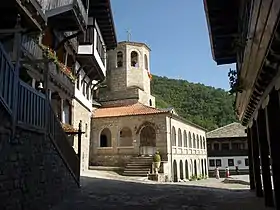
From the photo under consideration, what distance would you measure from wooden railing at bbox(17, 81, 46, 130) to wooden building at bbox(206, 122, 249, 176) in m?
38.6

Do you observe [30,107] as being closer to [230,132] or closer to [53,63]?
[53,63]

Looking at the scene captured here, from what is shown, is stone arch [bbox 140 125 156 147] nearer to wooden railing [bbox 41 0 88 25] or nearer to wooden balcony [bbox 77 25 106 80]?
wooden balcony [bbox 77 25 106 80]

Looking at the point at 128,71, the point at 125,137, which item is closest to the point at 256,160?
the point at 125,137

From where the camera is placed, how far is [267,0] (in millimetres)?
3721

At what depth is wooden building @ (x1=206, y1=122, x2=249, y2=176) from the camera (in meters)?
44.0

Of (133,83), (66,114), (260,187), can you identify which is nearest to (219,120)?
(133,83)

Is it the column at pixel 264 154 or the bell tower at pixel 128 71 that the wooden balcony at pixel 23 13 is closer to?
the column at pixel 264 154

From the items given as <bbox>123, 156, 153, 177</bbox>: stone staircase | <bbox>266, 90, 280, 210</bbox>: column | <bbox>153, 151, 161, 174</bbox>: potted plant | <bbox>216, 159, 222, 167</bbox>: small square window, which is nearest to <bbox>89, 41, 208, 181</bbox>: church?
<bbox>123, 156, 153, 177</bbox>: stone staircase

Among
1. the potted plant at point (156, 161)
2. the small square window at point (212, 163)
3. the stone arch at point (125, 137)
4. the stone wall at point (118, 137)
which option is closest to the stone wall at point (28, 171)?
the potted plant at point (156, 161)

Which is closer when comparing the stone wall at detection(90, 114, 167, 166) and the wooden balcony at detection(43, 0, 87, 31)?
the wooden balcony at detection(43, 0, 87, 31)

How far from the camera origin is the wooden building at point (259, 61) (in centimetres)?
418

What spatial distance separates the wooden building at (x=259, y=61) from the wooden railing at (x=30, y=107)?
4.38 meters

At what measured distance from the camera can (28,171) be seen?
6.67 m

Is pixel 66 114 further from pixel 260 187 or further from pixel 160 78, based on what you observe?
pixel 160 78
